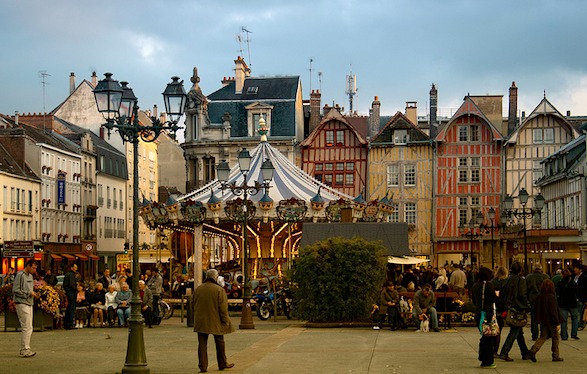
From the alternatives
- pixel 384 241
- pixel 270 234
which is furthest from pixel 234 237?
pixel 384 241

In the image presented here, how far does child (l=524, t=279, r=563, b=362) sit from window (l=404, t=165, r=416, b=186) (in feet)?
158

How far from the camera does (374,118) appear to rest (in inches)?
2665

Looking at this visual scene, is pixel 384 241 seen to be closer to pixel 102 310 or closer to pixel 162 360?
pixel 102 310

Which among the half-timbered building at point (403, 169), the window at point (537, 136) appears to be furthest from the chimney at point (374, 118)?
the window at point (537, 136)

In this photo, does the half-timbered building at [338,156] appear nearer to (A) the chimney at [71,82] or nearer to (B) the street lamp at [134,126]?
(A) the chimney at [71,82]

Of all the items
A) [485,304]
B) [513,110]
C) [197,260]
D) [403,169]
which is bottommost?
[485,304]

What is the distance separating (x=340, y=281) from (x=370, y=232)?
6.61 metres

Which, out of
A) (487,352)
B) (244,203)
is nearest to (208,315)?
(487,352)

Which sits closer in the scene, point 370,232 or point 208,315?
point 208,315

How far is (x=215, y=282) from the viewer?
16219 millimetres

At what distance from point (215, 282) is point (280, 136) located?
170 ft

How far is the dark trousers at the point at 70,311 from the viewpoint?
26422mm

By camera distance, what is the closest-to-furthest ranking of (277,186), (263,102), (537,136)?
1. (277,186)
2. (537,136)
3. (263,102)

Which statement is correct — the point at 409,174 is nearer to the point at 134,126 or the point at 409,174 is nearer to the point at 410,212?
the point at 410,212
